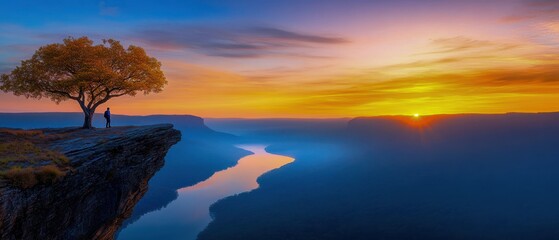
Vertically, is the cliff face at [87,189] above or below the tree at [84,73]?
below

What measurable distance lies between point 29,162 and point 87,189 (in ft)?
13.8

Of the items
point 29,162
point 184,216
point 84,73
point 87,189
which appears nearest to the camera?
point 29,162

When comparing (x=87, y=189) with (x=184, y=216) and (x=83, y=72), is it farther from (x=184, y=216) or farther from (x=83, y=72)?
(x=184, y=216)

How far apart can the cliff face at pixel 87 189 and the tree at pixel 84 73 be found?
4.50 meters

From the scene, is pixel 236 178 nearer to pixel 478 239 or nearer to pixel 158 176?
pixel 158 176

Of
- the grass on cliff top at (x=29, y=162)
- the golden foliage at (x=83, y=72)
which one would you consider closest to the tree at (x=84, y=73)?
the golden foliage at (x=83, y=72)

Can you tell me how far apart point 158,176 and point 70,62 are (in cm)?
17178

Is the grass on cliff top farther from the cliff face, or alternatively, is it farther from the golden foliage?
the golden foliage

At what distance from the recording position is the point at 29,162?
1841cm

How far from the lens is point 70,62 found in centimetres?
2947

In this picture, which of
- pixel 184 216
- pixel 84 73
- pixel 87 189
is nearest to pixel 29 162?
pixel 87 189

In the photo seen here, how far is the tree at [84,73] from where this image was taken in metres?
29.1

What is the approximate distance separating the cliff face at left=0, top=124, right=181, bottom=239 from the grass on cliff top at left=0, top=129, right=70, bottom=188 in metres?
0.49

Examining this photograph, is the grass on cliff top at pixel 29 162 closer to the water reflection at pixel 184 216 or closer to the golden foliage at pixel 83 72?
the golden foliage at pixel 83 72
